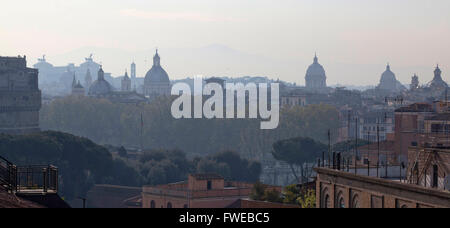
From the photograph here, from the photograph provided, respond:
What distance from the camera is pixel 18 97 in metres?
74.7

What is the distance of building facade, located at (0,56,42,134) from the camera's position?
241 feet

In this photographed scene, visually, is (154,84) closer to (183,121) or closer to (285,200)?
(183,121)

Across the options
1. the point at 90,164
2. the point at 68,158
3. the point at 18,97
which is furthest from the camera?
the point at 18,97

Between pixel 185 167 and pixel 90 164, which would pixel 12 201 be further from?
pixel 185 167

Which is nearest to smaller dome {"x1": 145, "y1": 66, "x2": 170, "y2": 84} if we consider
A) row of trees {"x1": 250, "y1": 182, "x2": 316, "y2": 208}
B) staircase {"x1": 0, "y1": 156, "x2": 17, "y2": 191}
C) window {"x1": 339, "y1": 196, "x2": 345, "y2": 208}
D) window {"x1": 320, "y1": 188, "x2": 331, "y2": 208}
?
row of trees {"x1": 250, "y1": 182, "x2": 316, "y2": 208}

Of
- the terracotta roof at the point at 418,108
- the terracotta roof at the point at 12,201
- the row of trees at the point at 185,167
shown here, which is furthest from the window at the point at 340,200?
the row of trees at the point at 185,167

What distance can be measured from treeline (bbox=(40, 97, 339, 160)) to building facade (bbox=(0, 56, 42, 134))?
1499cm

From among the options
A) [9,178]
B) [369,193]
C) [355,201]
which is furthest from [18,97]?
[9,178]

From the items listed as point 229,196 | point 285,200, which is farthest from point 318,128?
point 285,200

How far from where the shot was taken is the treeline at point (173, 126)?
89.3 metres

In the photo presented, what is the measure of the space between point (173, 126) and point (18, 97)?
2462 cm

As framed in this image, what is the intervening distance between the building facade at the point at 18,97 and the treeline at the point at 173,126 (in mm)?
14987

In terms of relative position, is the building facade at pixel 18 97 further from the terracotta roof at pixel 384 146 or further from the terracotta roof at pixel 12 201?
the terracotta roof at pixel 12 201
